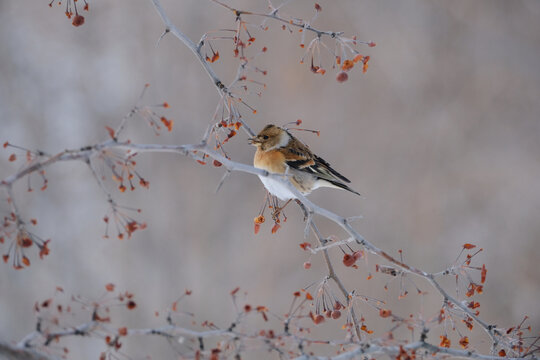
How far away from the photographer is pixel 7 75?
618 centimetres

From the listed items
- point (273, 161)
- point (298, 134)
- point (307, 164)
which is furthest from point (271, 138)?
point (298, 134)

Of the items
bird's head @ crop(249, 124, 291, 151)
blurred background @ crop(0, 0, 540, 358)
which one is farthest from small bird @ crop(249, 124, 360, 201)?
blurred background @ crop(0, 0, 540, 358)

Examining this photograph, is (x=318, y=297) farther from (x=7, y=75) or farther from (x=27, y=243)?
(x=7, y=75)

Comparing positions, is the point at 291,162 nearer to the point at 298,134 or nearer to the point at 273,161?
the point at 273,161

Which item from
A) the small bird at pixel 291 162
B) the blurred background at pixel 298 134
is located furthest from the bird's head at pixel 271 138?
the blurred background at pixel 298 134

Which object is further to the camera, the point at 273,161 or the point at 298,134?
the point at 298,134

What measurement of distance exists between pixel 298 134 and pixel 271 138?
107 inches

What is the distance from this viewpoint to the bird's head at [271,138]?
2.85 m

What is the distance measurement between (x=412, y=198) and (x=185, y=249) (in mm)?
2412

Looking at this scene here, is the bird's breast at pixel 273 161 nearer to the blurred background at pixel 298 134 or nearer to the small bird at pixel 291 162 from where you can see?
the small bird at pixel 291 162

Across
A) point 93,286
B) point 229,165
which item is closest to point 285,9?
point 93,286

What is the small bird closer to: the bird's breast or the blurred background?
the bird's breast

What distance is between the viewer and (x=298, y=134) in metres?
5.57

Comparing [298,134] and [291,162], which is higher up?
Answer: [298,134]
